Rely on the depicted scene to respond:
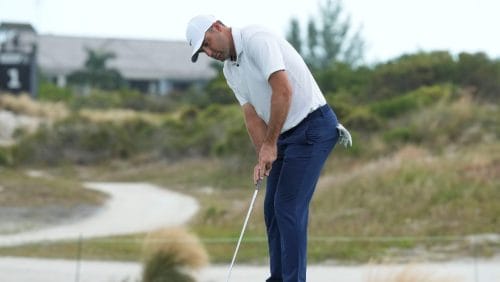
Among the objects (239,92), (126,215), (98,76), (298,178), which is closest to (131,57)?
(98,76)

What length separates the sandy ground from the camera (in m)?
12.0

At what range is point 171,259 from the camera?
10.8m

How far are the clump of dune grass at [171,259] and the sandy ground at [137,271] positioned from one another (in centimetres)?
13

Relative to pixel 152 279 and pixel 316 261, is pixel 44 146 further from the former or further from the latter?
pixel 152 279

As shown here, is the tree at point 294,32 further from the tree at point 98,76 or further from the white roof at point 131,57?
the white roof at point 131,57

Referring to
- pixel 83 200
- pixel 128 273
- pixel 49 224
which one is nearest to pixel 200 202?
pixel 83 200

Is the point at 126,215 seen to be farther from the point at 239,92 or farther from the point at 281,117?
the point at 281,117

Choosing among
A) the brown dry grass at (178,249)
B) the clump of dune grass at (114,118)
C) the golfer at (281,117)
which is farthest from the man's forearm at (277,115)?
the clump of dune grass at (114,118)

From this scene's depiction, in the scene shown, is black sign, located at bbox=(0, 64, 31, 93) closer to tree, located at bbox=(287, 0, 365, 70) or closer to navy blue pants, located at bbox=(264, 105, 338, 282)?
tree, located at bbox=(287, 0, 365, 70)

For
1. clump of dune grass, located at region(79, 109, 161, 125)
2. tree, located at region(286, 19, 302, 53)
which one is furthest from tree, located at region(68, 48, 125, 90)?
clump of dune grass, located at region(79, 109, 161, 125)

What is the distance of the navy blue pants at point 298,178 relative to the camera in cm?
636

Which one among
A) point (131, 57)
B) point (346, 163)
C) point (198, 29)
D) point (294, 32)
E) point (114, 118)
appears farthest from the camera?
point (131, 57)

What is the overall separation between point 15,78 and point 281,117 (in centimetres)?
4533

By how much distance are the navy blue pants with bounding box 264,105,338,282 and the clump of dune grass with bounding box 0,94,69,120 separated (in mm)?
40254
